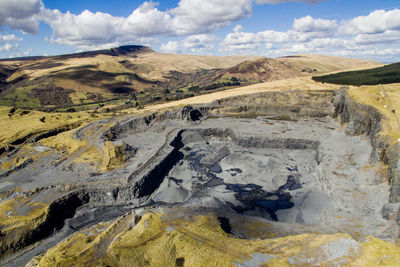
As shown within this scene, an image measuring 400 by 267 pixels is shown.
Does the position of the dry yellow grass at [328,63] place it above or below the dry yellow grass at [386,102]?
above

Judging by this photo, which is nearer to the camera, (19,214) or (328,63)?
(19,214)

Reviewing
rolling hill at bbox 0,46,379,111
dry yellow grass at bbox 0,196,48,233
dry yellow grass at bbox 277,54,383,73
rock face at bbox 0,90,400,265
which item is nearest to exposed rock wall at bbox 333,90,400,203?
rock face at bbox 0,90,400,265

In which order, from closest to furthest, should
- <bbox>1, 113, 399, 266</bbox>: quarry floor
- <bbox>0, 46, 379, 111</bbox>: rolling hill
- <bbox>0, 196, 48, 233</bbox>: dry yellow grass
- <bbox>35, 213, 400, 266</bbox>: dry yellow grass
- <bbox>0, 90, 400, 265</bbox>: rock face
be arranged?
<bbox>35, 213, 400, 266</bbox>: dry yellow grass
<bbox>0, 196, 48, 233</bbox>: dry yellow grass
<bbox>1, 113, 399, 266</bbox>: quarry floor
<bbox>0, 90, 400, 265</bbox>: rock face
<bbox>0, 46, 379, 111</bbox>: rolling hill

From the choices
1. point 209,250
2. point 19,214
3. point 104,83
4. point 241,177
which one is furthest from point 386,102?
point 104,83

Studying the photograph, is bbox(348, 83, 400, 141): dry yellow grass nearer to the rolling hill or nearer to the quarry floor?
the quarry floor

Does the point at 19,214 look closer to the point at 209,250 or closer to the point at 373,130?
the point at 209,250

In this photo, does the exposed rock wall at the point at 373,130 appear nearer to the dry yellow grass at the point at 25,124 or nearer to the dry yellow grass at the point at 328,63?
the dry yellow grass at the point at 25,124

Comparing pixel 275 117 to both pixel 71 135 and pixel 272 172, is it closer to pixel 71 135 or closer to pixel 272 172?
pixel 272 172

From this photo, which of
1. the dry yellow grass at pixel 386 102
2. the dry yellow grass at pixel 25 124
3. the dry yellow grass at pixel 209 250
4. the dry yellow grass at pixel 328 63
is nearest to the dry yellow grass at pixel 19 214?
the dry yellow grass at pixel 209 250
